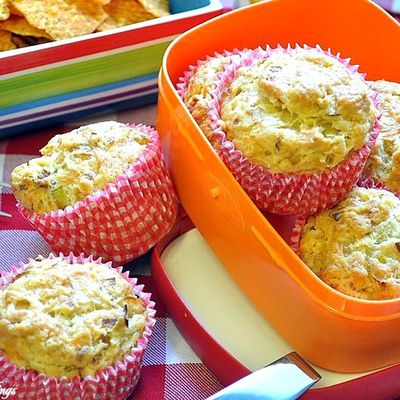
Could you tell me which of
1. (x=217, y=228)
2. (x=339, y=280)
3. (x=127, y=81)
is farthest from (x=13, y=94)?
(x=339, y=280)

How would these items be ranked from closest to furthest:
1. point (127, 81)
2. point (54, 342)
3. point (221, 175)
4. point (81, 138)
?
point (54, 342) < point (221, 175) < point (81, 138) < point (127, 81)

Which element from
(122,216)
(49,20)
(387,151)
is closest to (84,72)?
(49,20)

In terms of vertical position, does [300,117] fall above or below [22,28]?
above

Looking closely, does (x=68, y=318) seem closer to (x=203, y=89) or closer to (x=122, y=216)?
(x=122, y=216)

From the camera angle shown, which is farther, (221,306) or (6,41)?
(6,41)

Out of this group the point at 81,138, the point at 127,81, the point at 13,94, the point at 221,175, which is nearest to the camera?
the point at 221,175

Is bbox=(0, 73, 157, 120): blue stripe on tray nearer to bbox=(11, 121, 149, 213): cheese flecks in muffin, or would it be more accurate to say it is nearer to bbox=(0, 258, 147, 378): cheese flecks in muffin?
bbox=(11, 121, 149, 213): cheese flecks in muffin

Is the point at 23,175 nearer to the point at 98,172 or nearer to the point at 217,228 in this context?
the point at 98,172

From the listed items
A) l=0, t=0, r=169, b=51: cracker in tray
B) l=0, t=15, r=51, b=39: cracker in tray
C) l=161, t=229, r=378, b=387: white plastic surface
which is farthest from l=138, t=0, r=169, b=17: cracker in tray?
l=161, t=229, r=378, b=387: white plastic surface
